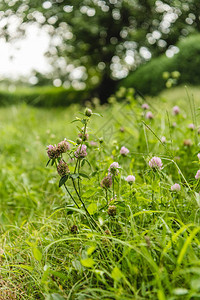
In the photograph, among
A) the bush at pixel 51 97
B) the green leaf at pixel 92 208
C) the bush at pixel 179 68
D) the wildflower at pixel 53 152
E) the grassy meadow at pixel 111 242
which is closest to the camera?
the grassy meadow at pixel 111 242

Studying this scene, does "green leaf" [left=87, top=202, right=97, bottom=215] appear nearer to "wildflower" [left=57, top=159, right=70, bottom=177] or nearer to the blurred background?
"wildflower" [left=57, top=159, right=70, bottom=177]

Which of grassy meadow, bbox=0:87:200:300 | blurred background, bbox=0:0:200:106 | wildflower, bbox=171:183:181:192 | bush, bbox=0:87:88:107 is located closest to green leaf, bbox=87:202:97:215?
grassy meadow, bbox=0:87:200:300

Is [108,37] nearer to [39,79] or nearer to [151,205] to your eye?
[151,205]

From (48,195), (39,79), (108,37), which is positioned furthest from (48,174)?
(39,79)

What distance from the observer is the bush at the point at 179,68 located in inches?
280

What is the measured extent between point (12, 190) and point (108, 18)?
7.99 meters

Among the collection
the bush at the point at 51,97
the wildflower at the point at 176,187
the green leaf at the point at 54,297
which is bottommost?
the bush at the point at 51,97

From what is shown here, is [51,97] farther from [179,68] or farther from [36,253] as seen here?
[36,253]

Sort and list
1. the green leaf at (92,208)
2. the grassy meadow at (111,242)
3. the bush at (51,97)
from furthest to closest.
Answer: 1. the bush at (51,97)
2. the green leaf at (92,208)
3. the grassy meadow at (111,242)

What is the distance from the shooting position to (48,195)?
218 cm

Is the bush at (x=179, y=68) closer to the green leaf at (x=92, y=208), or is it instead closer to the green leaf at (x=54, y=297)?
the green leaf at (x=92, y=208)

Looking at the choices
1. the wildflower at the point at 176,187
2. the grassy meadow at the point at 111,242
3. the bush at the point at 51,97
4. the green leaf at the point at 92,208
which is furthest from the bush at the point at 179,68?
the green leaf at the point at 92,208

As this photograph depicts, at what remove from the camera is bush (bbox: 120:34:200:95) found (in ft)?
23.4

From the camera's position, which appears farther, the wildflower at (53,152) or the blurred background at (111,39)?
the blurred background at (111,39)
